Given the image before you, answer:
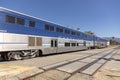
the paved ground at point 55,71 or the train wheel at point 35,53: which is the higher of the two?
A: the train wheel at point 35,53

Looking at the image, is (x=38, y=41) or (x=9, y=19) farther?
(x=38, y=41)

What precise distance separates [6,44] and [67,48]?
52.6ft

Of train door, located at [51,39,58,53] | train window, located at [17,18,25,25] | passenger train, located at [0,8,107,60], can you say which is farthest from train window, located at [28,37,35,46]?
train door, located at [51,39,58,53]

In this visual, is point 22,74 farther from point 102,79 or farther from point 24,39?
point 24,39

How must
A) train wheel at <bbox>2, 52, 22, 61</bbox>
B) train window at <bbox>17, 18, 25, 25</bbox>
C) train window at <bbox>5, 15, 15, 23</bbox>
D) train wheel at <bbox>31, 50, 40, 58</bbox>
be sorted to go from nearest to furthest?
train window at <bbox>5, 15, 15, 23</bbox> → train wheel at <bbox>2, 52, 22, 61</bbox> → train window at <bbox>17, 18, 25, 25</bbox> → train wheel at <bbox>31, 50, 40, 58</bbox>

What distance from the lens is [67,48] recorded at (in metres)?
29.9

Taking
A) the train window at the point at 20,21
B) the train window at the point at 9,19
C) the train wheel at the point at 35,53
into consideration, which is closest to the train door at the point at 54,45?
the train wheel at the point at 35,53

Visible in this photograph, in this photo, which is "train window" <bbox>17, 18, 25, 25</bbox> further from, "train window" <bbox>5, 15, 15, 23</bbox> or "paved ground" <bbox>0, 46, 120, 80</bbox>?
"paved ground" <bbox>0, 46, 120, 80</bbox>

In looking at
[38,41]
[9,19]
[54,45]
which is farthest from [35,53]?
[9,19]

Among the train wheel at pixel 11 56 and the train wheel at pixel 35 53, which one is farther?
the train wheel at pixel 35 53

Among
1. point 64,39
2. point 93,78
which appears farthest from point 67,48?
point 93,78

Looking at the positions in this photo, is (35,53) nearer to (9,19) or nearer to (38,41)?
(38,41)

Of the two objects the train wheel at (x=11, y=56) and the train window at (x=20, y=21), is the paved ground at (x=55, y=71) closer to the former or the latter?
the train wheel at (x=11, y=56)

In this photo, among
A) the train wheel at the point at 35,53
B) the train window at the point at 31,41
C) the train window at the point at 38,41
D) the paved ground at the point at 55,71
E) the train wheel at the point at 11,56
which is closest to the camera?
the paved ground at the point at 55,71
